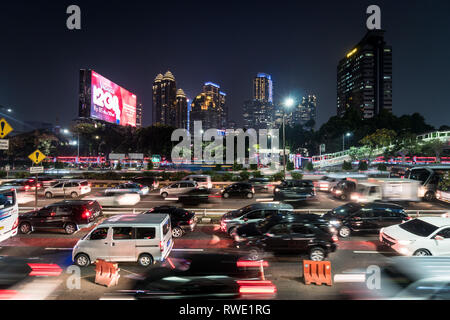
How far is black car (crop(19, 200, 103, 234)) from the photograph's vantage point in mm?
11680

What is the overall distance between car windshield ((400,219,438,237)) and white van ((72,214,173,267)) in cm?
952

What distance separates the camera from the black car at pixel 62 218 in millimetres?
11680

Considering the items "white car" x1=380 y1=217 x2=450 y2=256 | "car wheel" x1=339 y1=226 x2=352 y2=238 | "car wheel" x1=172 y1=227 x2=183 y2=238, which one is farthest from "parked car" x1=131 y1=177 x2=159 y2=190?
"white car" x1=380 y1=217 x2=450 y2=256

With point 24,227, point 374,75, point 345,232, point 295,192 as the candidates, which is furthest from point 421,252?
point 374,75

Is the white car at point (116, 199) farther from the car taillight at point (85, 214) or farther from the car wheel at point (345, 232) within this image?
the car wheel at point (345, 232)

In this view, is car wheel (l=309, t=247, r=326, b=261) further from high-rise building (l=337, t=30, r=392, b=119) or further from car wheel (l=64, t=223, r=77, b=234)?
high-rise building (l=337, t=30, r=392, b=119)

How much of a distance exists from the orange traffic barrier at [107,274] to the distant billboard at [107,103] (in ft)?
168

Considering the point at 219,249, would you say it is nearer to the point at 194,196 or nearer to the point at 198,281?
the point at 198,281

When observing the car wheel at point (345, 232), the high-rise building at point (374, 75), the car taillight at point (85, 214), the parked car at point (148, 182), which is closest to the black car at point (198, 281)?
the car wheel at point (345, 232)

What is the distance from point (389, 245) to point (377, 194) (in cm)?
803

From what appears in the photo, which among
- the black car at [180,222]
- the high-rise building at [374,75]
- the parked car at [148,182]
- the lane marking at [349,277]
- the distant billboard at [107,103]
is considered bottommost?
the lane marking at [349,277]

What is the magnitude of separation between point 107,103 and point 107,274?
57.0 metres
